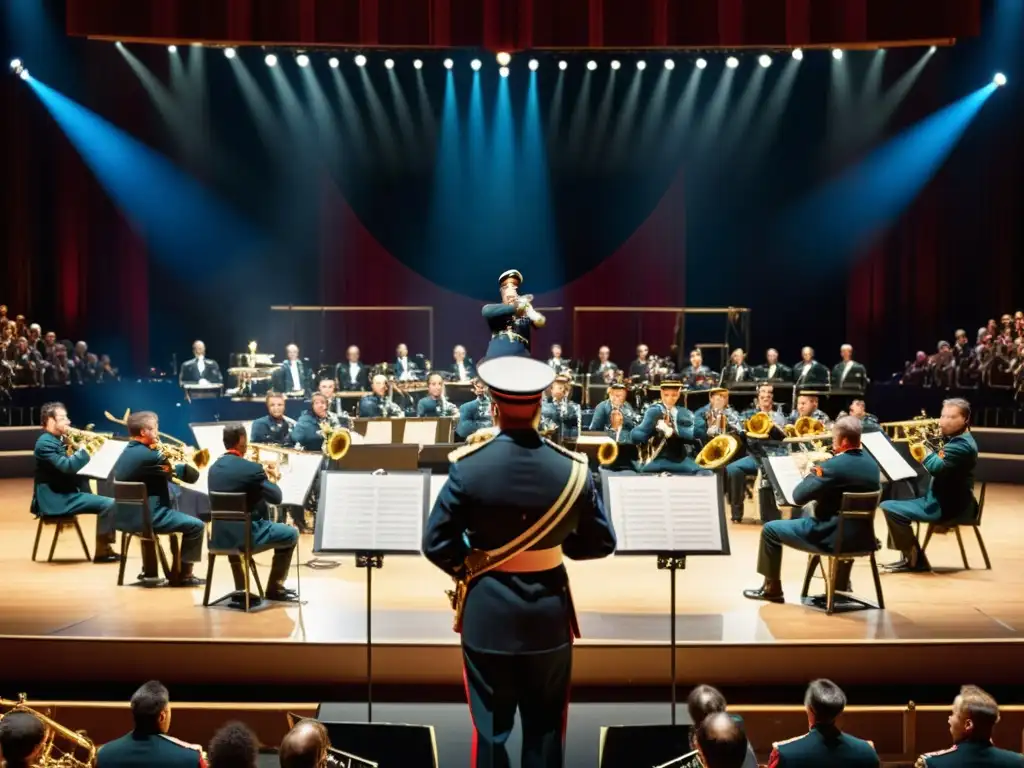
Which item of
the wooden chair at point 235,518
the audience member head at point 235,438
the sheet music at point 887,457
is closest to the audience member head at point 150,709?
the wooden chair at point 235,518

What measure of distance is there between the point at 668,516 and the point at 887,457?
2.80 metres

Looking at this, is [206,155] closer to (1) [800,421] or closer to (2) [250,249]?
(2) [250,249]

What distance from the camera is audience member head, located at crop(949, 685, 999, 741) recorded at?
3.68 m

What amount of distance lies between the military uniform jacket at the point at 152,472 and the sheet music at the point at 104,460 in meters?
0.46

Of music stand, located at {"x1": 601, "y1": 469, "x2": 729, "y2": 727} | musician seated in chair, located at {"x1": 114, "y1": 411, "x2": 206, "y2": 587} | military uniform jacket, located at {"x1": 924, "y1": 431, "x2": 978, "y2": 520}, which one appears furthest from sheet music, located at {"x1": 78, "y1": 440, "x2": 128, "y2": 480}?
military uniform jacket, located at {"x1": 924, "y1": 431, "x2": 978, "y2": 520}

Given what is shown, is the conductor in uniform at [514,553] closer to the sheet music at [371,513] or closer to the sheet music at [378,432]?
the sheet music at [371,513]

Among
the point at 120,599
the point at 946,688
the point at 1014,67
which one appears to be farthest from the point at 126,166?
the point at 946,688

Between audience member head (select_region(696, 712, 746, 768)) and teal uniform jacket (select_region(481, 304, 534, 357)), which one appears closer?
audience member head (select_region(696, 712, 746, 768))

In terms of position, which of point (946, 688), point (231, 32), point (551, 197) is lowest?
point (946, 688)

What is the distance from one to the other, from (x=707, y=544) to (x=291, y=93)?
13.4 metres

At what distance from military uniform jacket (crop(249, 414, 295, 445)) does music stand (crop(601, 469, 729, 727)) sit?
4550 mm

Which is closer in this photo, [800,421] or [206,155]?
[800,421]

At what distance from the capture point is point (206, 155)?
56.2 feet

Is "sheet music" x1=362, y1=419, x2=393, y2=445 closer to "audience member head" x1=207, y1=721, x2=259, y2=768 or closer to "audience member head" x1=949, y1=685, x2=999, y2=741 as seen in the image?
"audience member head" x1=207, y1=721, x2=259, y2=768
